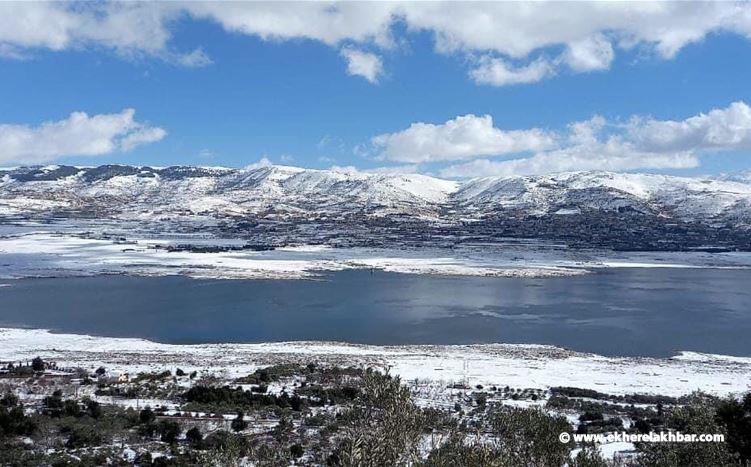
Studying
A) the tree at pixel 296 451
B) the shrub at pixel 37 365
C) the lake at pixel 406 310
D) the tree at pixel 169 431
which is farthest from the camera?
the lake at pixel 406 310

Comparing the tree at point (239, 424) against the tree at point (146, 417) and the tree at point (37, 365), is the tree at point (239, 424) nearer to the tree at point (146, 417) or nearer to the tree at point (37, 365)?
the tree at point (146, 417)

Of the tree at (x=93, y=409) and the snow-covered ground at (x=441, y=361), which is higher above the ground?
the tree at (x=93, y=409)

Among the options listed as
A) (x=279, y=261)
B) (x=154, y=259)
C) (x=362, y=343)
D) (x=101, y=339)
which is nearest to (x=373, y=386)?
(x=362, y=343)

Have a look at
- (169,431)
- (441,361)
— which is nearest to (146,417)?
(169,431)

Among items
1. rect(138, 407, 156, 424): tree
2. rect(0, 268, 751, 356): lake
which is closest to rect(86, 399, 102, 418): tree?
rect(138, 407, 156, 424): tree

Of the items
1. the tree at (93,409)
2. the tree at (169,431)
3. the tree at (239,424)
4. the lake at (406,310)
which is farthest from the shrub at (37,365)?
the tree at (239,424)

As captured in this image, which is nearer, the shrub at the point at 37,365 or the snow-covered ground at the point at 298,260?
the shrub at the point at 37,365

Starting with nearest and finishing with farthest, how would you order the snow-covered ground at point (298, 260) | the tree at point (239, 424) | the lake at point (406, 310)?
the tree at point (239, 424) → the lake at point (406, 310) → the snow-covered ground at point (298, 260)
